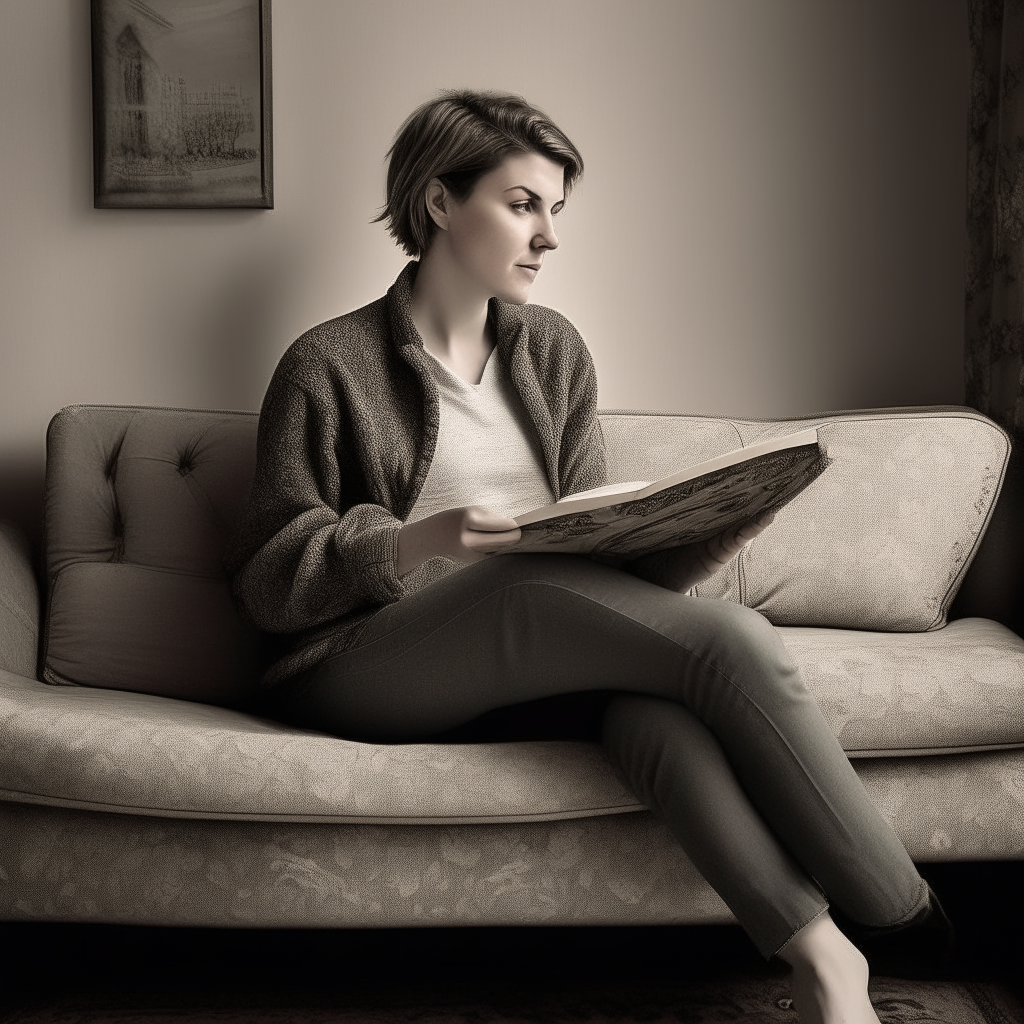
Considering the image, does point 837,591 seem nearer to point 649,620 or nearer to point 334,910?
point 649,620

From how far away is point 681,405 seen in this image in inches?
83.5

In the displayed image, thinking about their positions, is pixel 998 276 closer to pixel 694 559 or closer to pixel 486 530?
pixel 694 559

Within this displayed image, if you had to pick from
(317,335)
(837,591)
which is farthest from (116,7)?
(837,591)

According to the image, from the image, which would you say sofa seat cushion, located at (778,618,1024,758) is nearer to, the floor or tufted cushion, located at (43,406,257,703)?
the floor

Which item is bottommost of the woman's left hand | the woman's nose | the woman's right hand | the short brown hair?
the woman's left hand

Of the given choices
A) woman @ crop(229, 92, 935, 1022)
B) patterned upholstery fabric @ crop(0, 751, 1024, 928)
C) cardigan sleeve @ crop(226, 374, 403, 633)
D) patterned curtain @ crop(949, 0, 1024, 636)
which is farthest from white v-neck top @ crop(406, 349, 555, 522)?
patterned curtain @ crop(949, 0, 1024, 636)

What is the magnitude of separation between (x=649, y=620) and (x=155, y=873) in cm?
62

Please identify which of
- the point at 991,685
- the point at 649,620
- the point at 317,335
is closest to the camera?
the point at 649,620

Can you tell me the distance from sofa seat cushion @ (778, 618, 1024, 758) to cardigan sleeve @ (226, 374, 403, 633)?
53 cm

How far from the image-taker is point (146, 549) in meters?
1.72

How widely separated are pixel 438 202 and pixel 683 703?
80 cm

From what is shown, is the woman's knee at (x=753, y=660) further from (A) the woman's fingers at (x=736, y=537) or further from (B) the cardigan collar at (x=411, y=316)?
(B) the cardigan collar at (x=411, y=316)

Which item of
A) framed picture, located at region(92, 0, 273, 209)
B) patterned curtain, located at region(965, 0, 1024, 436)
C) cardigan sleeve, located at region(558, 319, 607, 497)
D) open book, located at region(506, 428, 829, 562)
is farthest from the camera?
framed picture, located at region(92, 0, 273, 209)

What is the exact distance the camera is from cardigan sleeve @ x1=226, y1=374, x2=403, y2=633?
132 centimetres
